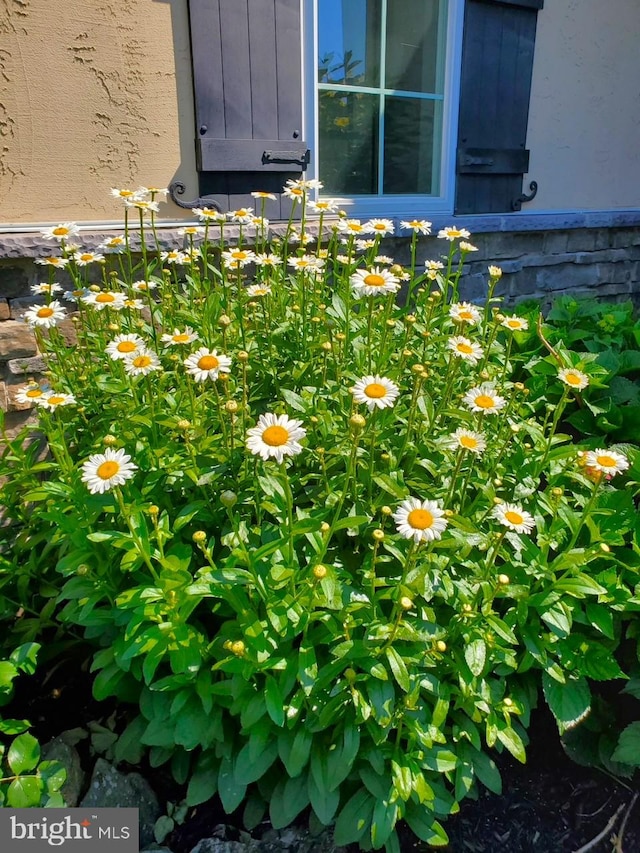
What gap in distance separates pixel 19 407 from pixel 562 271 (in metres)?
3.07

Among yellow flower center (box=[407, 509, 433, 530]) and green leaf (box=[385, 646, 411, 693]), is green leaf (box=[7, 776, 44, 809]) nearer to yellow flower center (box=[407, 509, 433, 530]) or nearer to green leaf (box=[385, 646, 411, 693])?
green leaf (box=[385, 646, 411, 693])

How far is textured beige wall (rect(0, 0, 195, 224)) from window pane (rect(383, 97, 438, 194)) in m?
1.17

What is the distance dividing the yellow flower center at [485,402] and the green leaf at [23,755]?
4.30 ft

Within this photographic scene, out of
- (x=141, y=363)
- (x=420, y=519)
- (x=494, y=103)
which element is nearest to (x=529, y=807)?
(x=420, y=519)

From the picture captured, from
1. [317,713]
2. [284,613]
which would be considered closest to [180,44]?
[284,613]

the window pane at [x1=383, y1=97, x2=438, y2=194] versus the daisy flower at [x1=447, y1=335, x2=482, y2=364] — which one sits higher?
the window pane at [x1=383, y1=97, x2=438, y2=194]

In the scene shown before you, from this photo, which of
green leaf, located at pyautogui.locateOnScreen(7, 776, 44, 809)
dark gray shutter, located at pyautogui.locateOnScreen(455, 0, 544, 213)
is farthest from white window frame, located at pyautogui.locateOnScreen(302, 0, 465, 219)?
green leaf, located at pyautogui.locateOnScreen(7, 776, 44, 809)

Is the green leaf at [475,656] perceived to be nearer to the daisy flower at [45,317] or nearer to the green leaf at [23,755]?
the green leaf at [23,755]

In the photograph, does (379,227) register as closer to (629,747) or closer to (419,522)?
(419,522)

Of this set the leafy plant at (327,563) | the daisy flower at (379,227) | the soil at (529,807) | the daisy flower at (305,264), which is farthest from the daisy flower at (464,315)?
the soil at (529,807)

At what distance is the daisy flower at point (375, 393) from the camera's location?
1306 mm

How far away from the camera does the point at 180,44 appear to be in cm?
246

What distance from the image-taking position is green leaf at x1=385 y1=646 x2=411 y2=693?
1.26 meters

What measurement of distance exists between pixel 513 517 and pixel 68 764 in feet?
4.18
